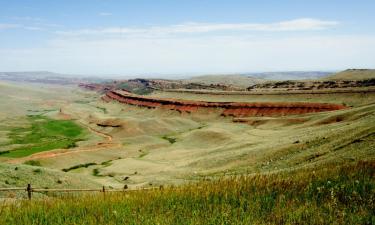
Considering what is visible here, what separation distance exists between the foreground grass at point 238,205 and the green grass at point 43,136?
65.0 metres

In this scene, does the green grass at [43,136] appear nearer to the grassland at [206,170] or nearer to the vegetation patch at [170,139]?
the grassland at [206,170]

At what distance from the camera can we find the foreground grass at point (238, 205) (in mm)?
7664

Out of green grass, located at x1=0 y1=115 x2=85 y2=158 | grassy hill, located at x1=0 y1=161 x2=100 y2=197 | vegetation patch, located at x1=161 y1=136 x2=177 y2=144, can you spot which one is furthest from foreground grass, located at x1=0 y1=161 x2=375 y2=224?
vegetation patch, located at x1=161 y1=136 x2=177 y2=144

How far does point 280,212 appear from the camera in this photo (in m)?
7.92

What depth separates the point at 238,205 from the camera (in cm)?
876

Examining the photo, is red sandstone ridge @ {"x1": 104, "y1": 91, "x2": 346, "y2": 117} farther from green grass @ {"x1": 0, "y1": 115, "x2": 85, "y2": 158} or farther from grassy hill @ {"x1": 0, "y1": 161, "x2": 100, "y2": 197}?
→ grassy hill @ {"x1": 0, "y1": 161, "x2": 100, "y2": 197}

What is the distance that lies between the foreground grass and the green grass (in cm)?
6498

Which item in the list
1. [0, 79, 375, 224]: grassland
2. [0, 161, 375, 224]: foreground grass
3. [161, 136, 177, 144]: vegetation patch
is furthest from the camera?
[161, 136, 177, 144]: vegetation patch

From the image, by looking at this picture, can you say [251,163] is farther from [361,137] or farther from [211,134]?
[211,134]

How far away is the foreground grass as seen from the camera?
766 centimetres

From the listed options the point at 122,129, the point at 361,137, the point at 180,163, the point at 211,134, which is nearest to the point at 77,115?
the point at 122,129

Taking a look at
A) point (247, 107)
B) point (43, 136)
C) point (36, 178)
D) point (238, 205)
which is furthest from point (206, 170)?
point (247, 107)

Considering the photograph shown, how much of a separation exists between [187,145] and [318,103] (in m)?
37.2

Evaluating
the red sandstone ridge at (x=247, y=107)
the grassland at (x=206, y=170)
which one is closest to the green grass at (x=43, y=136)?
the grassland at (x=206, y=170)
